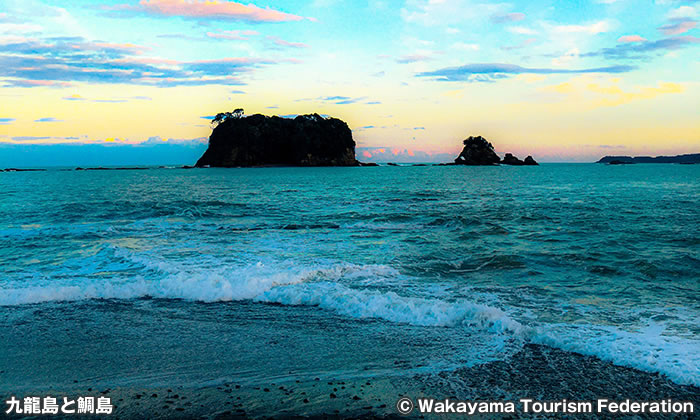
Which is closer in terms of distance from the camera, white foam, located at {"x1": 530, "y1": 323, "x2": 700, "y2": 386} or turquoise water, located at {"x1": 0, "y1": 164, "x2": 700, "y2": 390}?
white foam, located at {"x1": 530, "y1": 323, "x2": 700, "y2": 386}

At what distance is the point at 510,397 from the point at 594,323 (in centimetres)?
377

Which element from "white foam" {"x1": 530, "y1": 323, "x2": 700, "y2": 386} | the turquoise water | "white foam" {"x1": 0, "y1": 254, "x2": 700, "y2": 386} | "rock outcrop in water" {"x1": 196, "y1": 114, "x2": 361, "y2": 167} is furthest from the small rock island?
"white foam" {"x1": 530, "y1": 323, "x2": 700, "y2": 386}

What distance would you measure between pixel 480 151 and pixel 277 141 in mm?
81590

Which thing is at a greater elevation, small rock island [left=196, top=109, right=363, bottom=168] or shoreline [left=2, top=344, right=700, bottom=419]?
small rock island [left=196, top=109, right=363, bottom=168]

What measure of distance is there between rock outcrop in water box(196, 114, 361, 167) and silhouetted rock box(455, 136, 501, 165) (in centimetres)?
5226

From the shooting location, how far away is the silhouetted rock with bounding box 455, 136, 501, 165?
189m

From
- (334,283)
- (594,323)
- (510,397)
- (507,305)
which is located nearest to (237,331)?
(334,283)

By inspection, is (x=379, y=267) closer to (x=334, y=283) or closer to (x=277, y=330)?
(x=334, y=283)

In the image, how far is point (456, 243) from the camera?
1784cm

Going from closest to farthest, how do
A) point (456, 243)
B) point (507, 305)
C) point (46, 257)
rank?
point (507, 305) → point (46, 257) → point (456, 243)

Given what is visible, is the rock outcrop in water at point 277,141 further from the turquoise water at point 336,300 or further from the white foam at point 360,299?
the white foam at point 360,299

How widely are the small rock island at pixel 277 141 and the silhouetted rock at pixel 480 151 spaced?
51.9m

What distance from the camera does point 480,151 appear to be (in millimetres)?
189750

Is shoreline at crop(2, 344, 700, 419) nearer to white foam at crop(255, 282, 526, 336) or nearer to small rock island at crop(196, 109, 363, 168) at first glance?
white foam at crop(255, 282, 526, 336)
